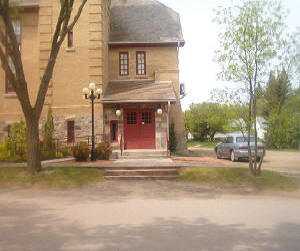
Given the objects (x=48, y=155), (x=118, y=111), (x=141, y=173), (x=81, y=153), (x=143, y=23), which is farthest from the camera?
(x=143, y=23)

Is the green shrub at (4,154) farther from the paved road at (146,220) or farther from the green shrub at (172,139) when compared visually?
the green shrub at (172,139)

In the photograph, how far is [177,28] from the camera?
20.2 meters

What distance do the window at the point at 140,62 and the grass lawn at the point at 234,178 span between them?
9885 mm

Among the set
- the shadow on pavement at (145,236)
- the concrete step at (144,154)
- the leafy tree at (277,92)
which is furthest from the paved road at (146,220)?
the concrete step at (144,154)

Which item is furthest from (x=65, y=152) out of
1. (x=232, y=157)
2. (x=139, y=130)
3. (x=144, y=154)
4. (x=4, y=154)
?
(x=232, y=157)

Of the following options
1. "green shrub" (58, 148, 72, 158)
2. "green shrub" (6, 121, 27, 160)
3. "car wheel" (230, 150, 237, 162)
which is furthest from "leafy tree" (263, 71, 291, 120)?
"green shrub" (6, 121, 27, 160)

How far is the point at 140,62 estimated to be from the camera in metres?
19.7

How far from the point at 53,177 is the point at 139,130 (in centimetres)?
761

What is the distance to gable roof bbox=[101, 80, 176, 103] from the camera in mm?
16297

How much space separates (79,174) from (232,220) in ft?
22.0

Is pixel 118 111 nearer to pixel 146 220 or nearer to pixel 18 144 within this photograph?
pixel 18 144

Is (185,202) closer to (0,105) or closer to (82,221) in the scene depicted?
(82,221)

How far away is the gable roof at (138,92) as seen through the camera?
16.3m

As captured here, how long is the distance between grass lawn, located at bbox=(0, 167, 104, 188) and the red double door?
596cm
